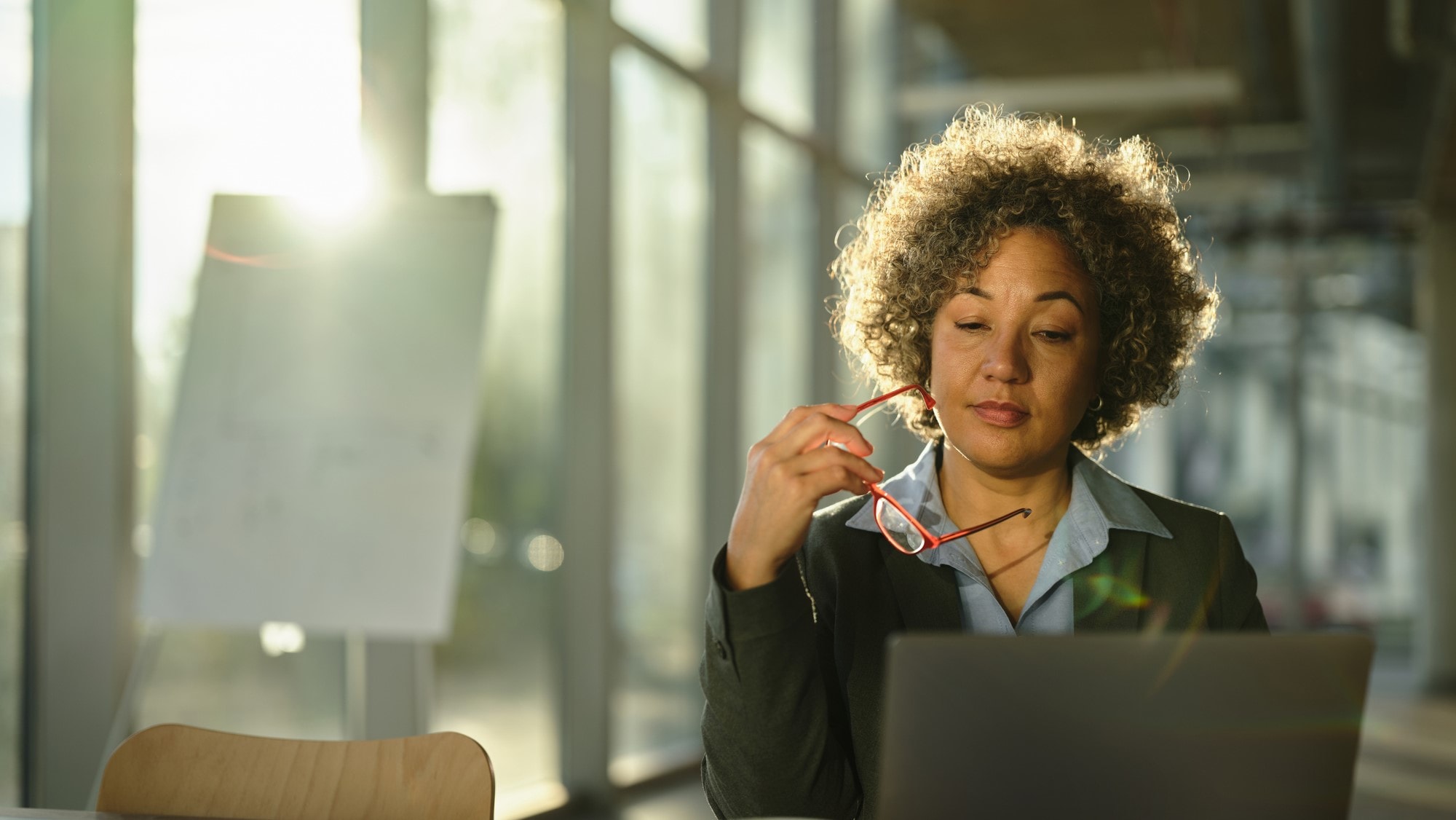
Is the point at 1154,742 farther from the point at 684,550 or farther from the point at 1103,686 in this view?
the point at 684,550

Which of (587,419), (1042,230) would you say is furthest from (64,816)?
(587,419)

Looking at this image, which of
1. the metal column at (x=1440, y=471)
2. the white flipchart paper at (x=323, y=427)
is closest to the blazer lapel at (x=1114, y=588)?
the white flipchart paper at (x=323, y=427)

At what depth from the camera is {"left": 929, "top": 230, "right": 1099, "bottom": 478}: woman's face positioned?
5.02 feet

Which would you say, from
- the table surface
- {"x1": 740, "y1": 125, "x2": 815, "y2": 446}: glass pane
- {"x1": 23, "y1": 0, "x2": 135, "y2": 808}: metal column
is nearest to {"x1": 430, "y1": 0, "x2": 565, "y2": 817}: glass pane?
{"x1": 23, "y1": 0, "x2": 135, "y2": 808}: metal column

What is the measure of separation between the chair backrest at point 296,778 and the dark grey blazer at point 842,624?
350 millimetres

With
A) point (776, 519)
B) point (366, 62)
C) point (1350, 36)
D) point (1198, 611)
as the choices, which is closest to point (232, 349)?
point (366, 62)

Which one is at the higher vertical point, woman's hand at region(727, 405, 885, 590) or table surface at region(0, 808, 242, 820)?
woman's hand at region(727, 405, 885, 590)

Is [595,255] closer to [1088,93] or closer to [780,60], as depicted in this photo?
[780,60]

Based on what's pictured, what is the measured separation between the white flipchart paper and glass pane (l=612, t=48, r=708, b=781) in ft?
5.61

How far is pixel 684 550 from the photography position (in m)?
5.55

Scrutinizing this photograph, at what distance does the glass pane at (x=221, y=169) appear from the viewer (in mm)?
3027

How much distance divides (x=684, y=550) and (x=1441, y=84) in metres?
4.24

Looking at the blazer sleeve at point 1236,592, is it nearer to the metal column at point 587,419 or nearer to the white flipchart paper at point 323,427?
the white flipchart paper at point 323,427

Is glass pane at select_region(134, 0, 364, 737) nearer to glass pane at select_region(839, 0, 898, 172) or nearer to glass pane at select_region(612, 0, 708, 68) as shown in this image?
glass pane at select_region(612, 0, 708, 68)
